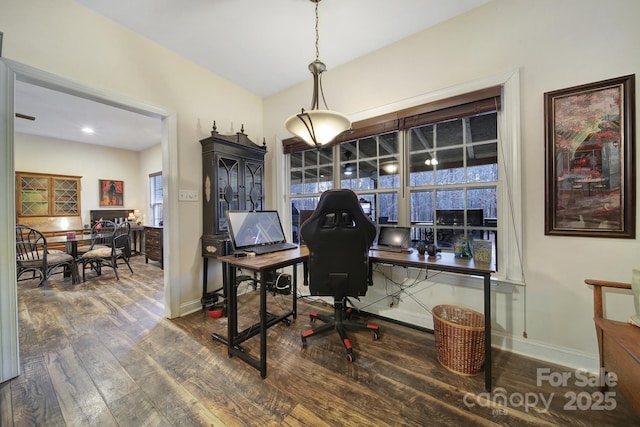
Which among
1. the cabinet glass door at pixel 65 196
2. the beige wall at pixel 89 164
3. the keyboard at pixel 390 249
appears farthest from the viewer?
the cabinet glass door at pixel 65 196

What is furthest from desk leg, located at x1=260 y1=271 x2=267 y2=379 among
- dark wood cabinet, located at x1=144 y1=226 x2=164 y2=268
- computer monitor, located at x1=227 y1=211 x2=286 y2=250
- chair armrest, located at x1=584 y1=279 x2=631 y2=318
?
dark wood cabinet, located at x1=144 y1=226 x2=164 y2=268

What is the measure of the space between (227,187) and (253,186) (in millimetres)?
380

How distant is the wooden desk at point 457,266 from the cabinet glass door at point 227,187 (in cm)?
180

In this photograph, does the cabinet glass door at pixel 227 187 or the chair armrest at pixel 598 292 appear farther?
the cabinet glass door at pixel 227 187

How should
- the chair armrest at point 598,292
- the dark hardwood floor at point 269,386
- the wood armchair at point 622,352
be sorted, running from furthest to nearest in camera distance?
the chair armrest at point 598,292
the dark hardwood floor at point 269,386
the wood armchair at point 622,352

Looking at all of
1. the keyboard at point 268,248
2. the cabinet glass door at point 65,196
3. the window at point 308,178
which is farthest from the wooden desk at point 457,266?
the cabinet glass door at point 65,196

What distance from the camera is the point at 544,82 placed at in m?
1.71

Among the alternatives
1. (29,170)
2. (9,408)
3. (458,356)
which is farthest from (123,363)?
(29,170)

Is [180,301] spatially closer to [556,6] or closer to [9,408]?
[9,408]

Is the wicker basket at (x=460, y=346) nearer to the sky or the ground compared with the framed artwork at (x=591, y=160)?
nearer to the ground

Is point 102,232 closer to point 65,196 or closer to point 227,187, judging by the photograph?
point 65,196

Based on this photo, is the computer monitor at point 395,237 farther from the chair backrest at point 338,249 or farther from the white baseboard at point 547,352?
the white baseboard at point 547,352

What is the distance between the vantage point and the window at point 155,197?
5836mm

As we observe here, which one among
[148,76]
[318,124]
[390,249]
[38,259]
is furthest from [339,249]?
[38,259]
